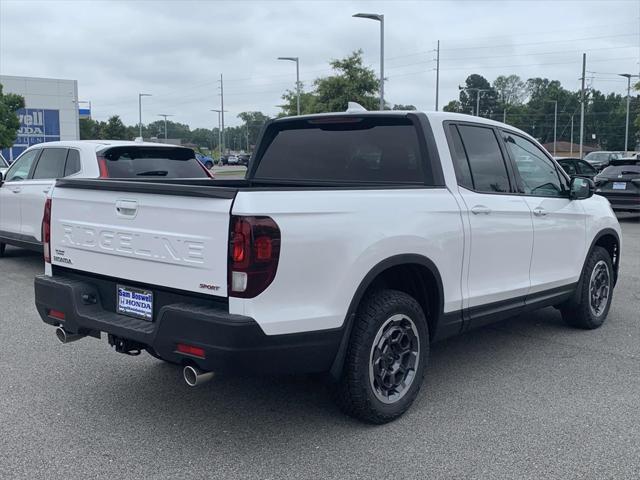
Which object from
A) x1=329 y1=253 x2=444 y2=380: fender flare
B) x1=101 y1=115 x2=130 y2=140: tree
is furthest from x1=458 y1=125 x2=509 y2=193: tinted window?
x1=101 y1=115 x2=130 y2=140: tree

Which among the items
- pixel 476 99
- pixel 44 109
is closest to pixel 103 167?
pixel 44 109

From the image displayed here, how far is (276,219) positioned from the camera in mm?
3496

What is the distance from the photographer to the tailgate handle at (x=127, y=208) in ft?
13.0

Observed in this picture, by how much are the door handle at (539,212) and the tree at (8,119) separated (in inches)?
1004

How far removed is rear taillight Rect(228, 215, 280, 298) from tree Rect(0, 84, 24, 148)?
26239mm

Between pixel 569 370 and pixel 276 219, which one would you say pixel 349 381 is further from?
pixel 569 370

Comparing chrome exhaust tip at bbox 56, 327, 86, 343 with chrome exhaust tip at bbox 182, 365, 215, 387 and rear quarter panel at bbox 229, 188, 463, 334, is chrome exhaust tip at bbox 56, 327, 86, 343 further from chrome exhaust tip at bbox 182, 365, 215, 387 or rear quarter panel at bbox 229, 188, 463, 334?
rear quarter panel at bbox 229, 188, 463, 334

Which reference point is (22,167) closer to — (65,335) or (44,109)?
(65,335)

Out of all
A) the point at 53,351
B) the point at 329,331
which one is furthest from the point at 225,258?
the point at 53,351

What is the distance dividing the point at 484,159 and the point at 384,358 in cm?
185

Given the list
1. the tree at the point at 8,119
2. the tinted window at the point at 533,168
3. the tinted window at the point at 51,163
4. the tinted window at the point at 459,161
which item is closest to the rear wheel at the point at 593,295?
the tinted window at the point at 533,168

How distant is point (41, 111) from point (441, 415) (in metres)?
42.8

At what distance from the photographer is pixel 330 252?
3725 mm

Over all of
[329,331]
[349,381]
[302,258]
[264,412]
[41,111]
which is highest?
[41,111]
